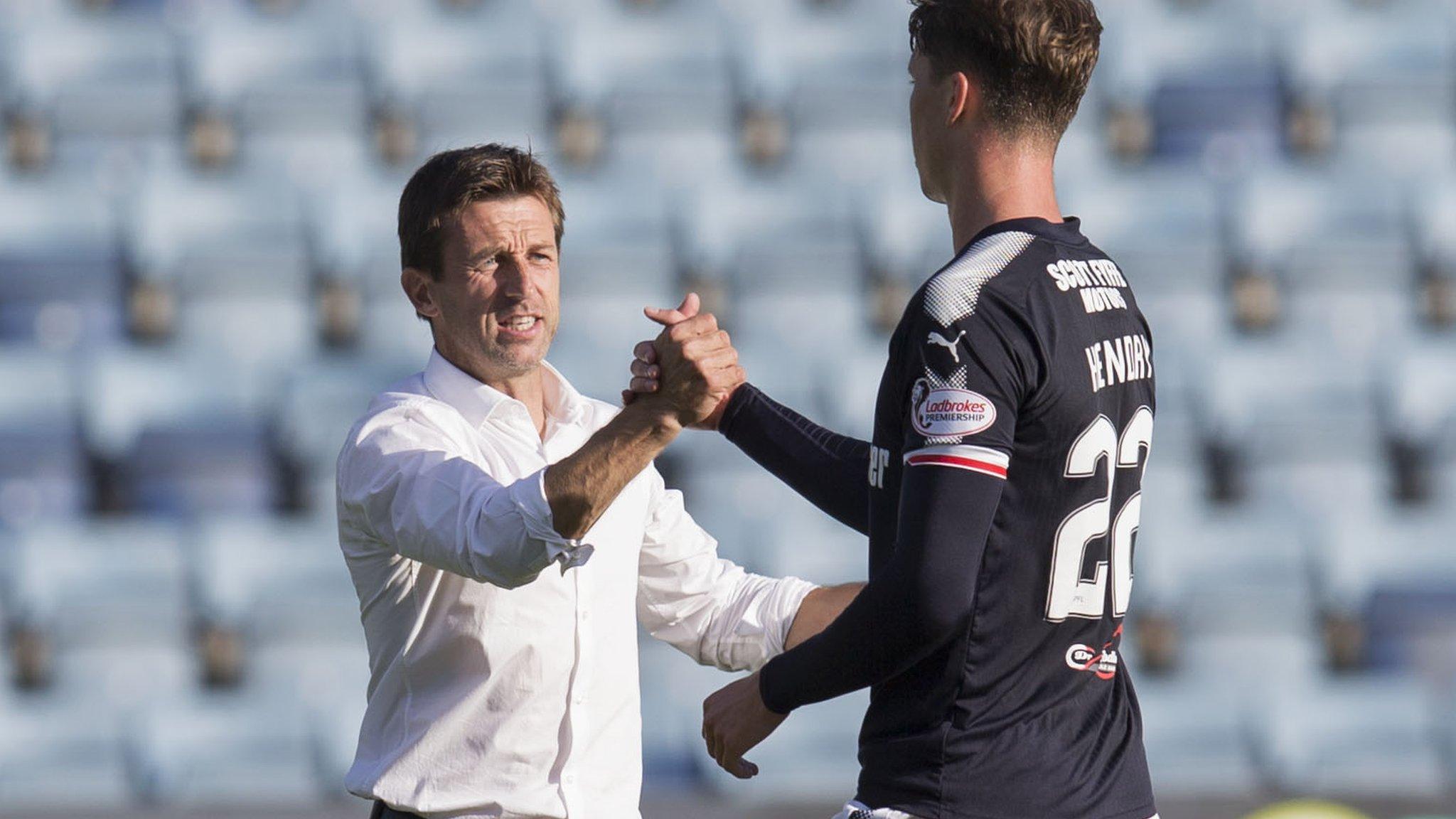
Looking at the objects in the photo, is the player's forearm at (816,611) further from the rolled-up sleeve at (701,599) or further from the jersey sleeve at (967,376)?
the jersey sleeve at (967,376)

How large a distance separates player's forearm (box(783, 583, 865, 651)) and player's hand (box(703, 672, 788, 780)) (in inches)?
26.0

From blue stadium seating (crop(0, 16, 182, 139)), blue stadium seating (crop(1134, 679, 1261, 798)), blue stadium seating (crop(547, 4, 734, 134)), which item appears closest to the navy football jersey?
blue stadium seating (crop(1134, 679, 1261, 798))

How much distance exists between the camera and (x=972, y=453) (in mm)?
2197

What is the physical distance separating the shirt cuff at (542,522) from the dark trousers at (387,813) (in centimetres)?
53

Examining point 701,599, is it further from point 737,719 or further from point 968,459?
point 968,459

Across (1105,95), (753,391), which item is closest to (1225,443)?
(1105,95)

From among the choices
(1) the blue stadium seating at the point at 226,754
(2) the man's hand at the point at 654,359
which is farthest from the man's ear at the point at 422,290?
(1) the blue stadium seating at the point at 226,754

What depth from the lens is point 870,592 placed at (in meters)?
2.24

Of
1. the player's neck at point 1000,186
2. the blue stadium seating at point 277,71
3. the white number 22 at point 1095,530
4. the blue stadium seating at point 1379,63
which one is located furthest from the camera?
the blue stadium seating at point 1379,63

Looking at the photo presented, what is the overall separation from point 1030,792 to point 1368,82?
262 inches

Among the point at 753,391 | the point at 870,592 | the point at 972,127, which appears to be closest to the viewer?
Answer: the point at 870,592

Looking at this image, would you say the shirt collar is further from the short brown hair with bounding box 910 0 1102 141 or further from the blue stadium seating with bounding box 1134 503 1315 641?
the blue stadium seating with bounding box 1134 503 1315 641

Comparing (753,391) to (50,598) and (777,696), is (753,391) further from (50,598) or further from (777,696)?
(50,598)

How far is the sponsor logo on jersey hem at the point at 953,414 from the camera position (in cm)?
220
